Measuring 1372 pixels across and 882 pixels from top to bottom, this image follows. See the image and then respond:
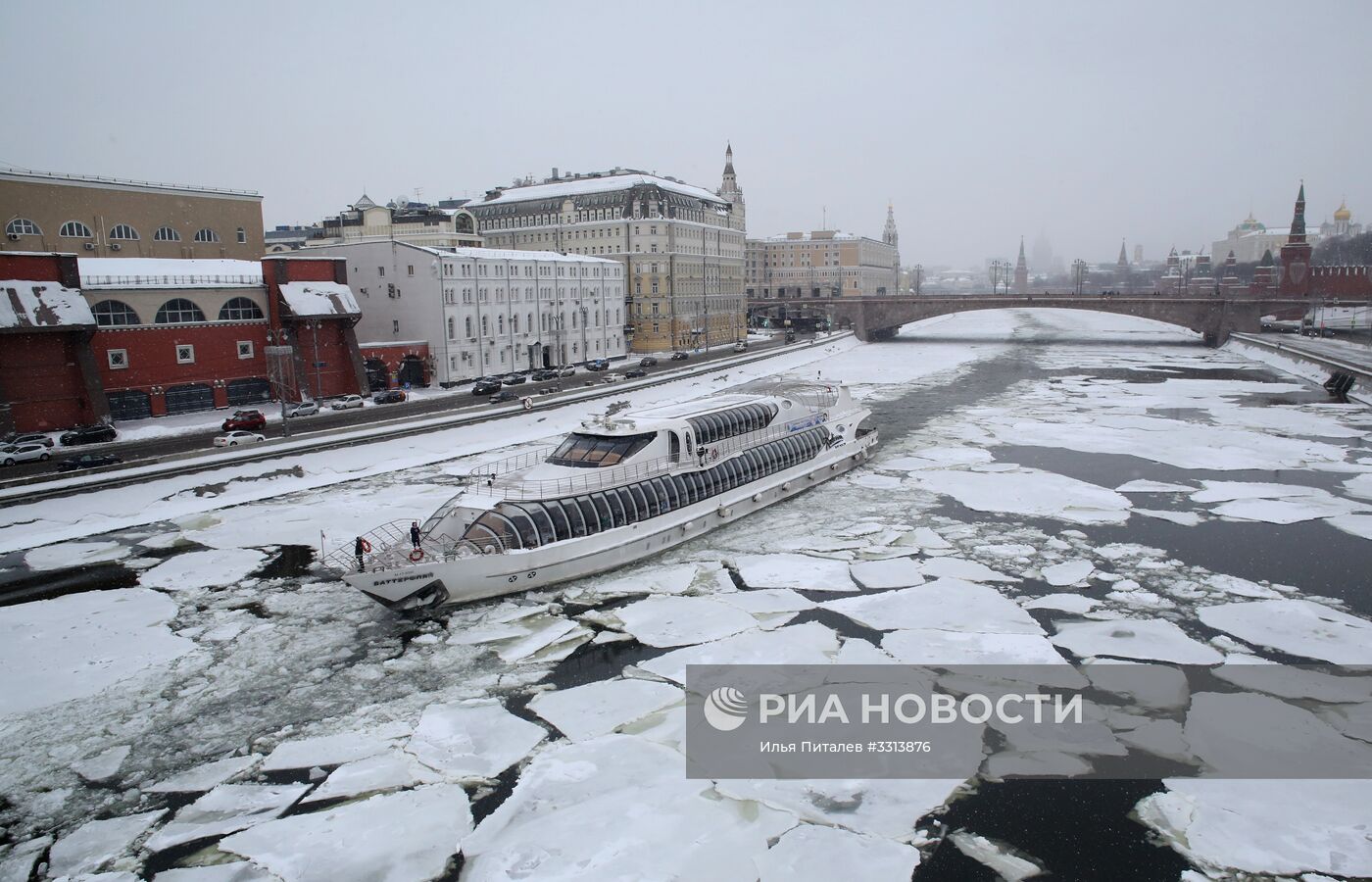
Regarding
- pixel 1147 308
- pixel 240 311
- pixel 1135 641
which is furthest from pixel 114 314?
pixel 1147 308

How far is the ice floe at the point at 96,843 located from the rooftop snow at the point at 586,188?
9455 cm

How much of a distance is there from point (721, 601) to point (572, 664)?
5.12 m

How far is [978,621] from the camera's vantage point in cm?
2142

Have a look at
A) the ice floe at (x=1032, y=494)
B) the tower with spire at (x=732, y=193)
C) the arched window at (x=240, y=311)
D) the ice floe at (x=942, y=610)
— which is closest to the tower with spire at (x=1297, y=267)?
the tower with spire at (x=732, y=193)

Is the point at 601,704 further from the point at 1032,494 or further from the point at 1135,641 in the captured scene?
the point at 1032,494

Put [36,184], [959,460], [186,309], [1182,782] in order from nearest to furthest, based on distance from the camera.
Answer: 1. [1182,782]
2. [959,460]
3. [186,309]
4. [36,184]

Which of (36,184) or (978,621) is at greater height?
(36,184)

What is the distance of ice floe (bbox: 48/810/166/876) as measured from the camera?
12648 mm

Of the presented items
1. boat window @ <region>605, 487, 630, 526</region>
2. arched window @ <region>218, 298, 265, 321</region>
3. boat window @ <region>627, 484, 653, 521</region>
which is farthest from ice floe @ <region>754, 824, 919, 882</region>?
arched window @ <region>218, 298, 265, 321</region>

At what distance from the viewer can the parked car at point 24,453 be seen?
37.5 meters

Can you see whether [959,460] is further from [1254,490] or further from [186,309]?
[186,309]

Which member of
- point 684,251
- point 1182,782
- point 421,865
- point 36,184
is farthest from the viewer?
point 684,251

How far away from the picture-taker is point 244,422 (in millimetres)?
44812

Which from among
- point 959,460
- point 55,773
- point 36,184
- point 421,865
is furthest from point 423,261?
point 421,865
